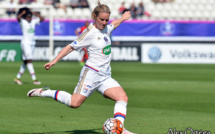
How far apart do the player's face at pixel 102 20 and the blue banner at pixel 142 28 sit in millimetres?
23401

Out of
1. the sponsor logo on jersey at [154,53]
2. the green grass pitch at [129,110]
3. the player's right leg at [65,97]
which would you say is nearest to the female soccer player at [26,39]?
the green grass pitch at [129,110]

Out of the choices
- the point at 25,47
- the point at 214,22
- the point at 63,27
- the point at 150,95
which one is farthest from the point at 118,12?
the point at 150,95

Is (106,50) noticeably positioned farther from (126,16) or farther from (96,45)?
(126,16)


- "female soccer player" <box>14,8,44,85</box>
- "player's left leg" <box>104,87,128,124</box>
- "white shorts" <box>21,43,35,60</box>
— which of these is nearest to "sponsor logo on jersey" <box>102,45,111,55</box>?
"player's left leg" <box>104,87,128,124</box>

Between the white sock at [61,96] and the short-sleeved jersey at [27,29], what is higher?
the white sock at [61,96]

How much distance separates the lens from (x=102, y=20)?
26.4 ft

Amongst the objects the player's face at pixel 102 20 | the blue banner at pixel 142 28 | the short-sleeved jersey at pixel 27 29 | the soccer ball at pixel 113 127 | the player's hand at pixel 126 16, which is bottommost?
the blue banner at pixel 142 28

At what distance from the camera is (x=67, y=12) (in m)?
35.1

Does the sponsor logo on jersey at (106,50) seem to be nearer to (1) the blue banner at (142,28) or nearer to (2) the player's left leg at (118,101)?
(2) the player's left leg at (118,101)

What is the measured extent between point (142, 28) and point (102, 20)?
933 inches

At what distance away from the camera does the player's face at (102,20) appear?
7.99m

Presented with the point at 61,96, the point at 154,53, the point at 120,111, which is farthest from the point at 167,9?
the point at 120,111

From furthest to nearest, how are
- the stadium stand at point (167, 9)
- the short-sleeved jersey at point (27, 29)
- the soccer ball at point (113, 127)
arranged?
the stadium stand at point (167, 9) → the short-sleeved jersey at point (27, 29) → the soccer ball at point (113, 127)

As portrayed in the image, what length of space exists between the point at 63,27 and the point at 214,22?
9.17 m
